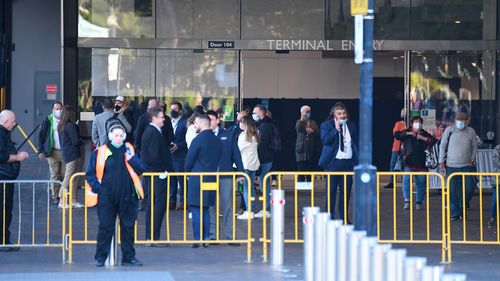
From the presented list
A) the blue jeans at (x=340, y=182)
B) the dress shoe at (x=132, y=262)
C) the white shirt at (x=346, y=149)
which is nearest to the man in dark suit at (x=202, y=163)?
the dress shoe at (x=132, y=262)

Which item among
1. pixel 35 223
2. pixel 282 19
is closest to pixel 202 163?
pixel 35 223

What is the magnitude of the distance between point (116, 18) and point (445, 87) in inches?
286

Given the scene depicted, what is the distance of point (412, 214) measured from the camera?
1738 cm

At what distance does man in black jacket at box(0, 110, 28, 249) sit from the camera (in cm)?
1440

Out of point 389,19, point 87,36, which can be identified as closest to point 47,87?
point 87,36

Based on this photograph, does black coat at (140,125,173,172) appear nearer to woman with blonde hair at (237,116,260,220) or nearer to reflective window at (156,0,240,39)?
woman with blonde hair at (237,116,260,220)

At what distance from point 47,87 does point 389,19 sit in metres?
15.7

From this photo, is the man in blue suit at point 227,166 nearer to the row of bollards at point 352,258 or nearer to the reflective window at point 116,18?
the row of bollards at point 352,258

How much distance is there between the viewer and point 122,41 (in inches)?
941

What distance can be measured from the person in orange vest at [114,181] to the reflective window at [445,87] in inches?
504

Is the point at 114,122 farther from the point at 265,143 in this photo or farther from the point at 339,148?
the point at 265,143

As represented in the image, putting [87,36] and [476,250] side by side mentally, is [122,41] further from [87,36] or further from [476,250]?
[476,250]

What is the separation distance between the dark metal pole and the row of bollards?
121 centimetres

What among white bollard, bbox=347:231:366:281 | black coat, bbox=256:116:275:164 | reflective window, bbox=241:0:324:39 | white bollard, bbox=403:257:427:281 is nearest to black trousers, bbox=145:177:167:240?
black coat, bbox=256:116:275:164
